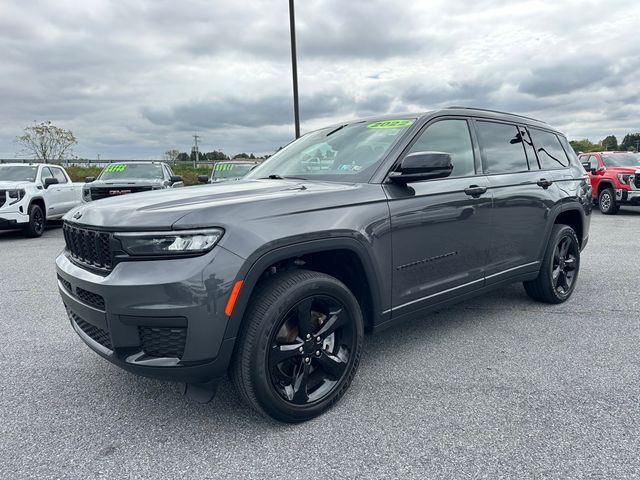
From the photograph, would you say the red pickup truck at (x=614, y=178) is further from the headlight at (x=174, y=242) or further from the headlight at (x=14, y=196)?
the headlight at (x=14, y=196)

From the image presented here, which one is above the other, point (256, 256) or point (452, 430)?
point (256, 256)

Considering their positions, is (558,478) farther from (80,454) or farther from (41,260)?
(41,260)

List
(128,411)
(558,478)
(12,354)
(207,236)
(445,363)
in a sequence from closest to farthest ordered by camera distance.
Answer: (558,478)
(207,236)
(128,411)
(445,363)
(12,354)

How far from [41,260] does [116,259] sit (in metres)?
6.31

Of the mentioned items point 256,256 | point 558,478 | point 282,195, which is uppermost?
point 282,195

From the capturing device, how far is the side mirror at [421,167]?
283cm

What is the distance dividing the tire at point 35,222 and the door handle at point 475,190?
9.69 metres

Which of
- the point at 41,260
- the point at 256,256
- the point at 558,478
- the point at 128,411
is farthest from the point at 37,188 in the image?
the point at 558,478

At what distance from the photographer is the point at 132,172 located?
12.8 meters

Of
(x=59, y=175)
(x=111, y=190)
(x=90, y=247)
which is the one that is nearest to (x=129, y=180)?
(x=111, y=190)

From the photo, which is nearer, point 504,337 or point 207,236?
point 207,236

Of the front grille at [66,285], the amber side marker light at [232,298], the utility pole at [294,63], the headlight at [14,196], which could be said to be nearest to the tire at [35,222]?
the headlight at [14,196]

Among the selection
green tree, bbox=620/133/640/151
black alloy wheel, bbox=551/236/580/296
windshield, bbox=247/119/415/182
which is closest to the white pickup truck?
windshield, bbox=247/119/415/182

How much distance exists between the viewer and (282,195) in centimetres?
260
